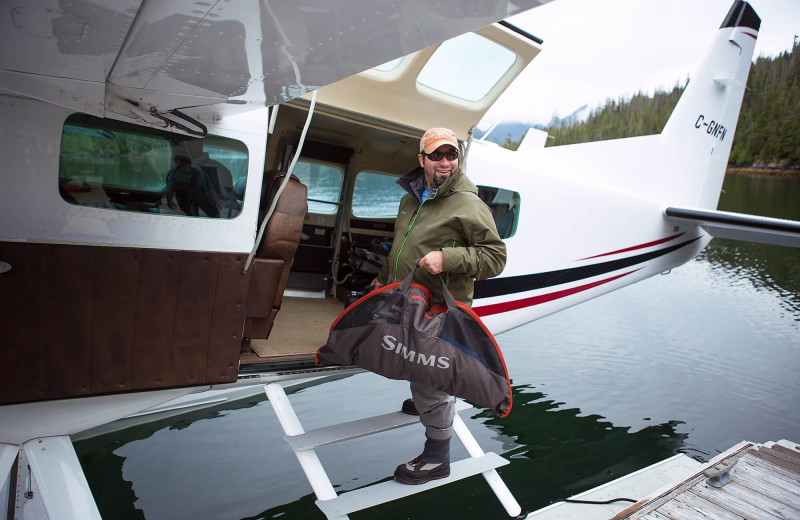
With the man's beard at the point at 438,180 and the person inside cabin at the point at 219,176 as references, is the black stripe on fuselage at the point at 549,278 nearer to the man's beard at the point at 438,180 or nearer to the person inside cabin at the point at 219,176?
the man's beard at the point at 438,180

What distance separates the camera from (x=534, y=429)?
5.11 metres

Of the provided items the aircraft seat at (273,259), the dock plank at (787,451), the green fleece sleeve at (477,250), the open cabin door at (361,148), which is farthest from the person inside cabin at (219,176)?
the dock plank at (787,451)

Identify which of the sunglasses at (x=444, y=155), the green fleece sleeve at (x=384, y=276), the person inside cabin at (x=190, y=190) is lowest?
the green fleece sleeve at (x=384, y=276)

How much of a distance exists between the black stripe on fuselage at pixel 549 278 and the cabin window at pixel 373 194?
1.68m

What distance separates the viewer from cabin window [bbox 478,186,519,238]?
13.4 feet

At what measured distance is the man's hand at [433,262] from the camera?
236cm

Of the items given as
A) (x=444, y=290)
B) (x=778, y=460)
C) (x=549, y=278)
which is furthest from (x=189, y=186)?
(x=778, y=460)

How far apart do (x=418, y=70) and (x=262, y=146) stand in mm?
1031

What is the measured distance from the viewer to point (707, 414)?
5.79 metres

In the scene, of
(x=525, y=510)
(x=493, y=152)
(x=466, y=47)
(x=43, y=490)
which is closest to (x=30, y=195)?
(x=43, y=490)

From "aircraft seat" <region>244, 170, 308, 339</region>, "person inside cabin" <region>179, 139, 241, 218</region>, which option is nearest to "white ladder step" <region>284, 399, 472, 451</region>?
"aircraft seat" <region>244, 170, 308, 339</region>

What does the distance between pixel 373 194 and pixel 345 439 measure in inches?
121

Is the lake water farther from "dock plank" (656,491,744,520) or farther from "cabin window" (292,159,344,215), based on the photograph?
"cabin window" (292,159,344,215)

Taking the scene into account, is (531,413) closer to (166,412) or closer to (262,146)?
(166,412)
